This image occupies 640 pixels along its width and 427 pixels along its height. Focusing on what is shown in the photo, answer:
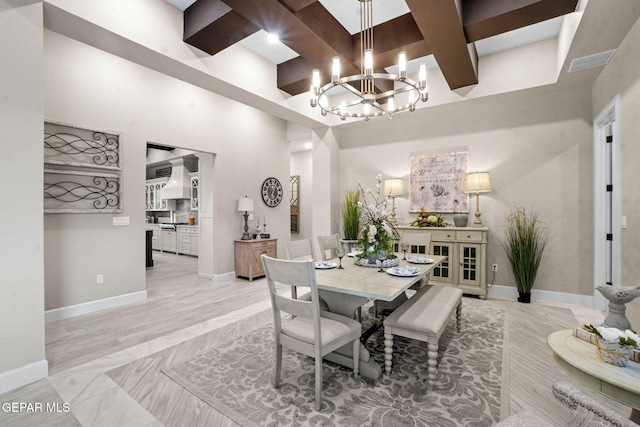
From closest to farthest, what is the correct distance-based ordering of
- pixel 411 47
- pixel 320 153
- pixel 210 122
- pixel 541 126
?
pixel 411 47 < pixel 541 126 < pixel 210 122 < pixel 320 153

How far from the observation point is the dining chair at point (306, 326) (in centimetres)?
178

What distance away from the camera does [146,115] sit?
423 centimetres

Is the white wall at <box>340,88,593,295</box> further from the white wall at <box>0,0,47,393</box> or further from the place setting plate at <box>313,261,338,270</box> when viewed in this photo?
the white wall at <box>0,0,47,393</box>

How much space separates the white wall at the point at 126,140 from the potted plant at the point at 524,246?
4512 mm

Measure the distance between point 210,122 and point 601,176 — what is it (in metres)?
5.67

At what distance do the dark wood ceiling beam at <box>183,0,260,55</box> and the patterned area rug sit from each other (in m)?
3.05

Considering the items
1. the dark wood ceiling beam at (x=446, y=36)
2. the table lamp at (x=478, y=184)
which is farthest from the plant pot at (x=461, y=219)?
the dark wood ceiling beam at (x=446, y=36)

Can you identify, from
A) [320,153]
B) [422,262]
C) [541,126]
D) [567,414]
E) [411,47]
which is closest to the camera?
[567,414]

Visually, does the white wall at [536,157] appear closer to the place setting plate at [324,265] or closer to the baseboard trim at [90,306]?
the place setting plate at [324,265]

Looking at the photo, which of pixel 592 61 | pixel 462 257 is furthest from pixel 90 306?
pixel 592 61

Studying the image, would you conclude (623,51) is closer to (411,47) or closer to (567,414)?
(411,47)

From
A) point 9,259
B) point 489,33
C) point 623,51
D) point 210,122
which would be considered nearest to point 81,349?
point 9,259

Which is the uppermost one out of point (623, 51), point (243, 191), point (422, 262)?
point (623, 51)

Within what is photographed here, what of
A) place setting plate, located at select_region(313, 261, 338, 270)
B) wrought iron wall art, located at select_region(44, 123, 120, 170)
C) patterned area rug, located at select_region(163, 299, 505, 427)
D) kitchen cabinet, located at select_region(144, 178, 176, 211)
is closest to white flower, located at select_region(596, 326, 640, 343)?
patterned area rug, located at select_region(163, 299, 505, 427)
